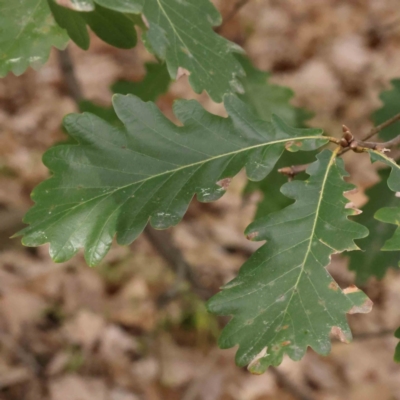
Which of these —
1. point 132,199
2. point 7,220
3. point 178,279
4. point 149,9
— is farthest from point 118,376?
point 149,9

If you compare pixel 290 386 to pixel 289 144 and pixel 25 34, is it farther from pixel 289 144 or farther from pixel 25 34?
pixel 25 34

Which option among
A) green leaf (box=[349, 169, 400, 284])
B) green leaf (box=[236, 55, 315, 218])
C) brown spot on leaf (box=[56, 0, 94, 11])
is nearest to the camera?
brown spot on leaf (box=[56, 0, 94, 11])

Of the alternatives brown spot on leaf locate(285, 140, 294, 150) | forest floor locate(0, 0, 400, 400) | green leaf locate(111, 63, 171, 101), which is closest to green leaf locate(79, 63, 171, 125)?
green leaf locate(111, 63, 171, 101)

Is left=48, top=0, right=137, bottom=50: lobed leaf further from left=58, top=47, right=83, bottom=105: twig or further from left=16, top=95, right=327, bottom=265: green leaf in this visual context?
left=58, top=47, right=83, bottom=105: twig

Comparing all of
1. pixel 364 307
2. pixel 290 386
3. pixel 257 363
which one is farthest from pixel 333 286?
pixel 290 386

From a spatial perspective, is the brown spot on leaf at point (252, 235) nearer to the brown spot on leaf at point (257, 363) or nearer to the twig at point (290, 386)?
the brown spot on leaf at point (257, 363)
